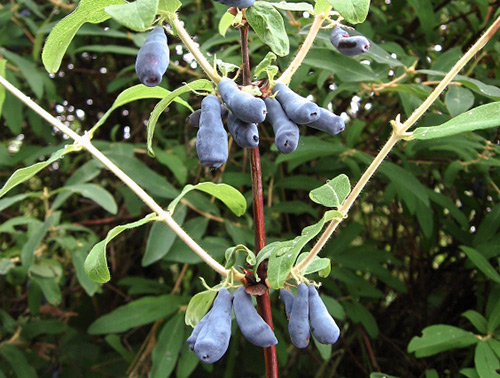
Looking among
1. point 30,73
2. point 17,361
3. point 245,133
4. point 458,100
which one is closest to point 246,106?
point 245,133

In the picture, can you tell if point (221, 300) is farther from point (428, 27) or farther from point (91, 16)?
point (428, 27)

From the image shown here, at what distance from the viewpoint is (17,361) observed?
5.79 ft

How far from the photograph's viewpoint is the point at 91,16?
0.74 metres

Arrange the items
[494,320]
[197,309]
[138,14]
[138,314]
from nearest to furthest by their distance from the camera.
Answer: [138,14] → [197,309] → [494,320] → [138,314]

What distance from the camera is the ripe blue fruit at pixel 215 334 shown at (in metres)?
0.69

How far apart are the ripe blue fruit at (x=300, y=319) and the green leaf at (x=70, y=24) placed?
1.40ft

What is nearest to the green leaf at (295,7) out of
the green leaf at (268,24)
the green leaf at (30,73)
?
the green leaf at (268,24)

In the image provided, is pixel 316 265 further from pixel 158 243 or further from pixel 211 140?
pixel 158 243

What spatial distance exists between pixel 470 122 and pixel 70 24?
0.51m

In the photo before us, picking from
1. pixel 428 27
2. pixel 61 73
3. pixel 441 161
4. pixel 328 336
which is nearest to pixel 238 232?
pixel 441 161

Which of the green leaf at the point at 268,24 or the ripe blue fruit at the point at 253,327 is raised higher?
the green leaf at the point at 268,24

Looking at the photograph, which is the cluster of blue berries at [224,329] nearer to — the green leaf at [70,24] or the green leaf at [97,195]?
the green leaf at [70,24]

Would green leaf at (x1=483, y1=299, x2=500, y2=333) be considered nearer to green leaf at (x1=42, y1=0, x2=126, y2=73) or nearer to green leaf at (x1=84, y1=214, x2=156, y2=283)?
green leaf at (x1=84, y1=214, x2=156, y2=283)

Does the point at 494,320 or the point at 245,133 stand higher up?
the point at 245,133
